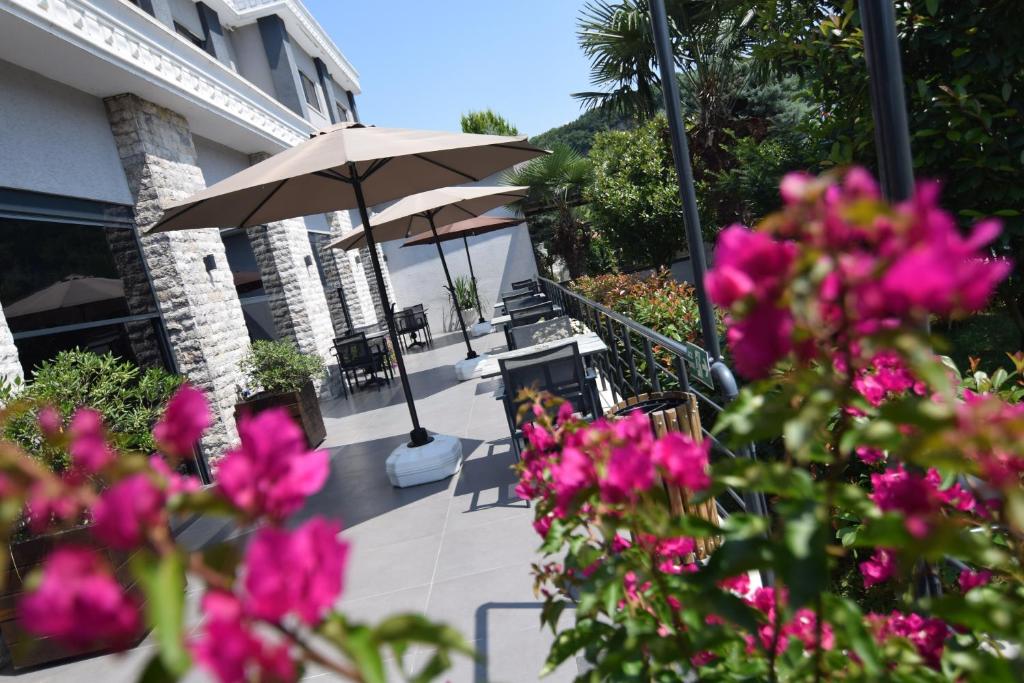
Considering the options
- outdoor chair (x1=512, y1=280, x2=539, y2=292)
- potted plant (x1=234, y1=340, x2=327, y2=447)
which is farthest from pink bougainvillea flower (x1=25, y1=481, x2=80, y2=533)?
outdoor chair (x1=512, y1=280, x2=539, y2=292)

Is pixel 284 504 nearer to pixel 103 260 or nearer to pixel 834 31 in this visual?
pixel 834 31

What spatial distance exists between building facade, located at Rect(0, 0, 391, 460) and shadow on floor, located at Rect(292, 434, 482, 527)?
1597 mm

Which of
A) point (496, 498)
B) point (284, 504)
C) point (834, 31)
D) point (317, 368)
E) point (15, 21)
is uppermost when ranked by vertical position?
point (15, 21)

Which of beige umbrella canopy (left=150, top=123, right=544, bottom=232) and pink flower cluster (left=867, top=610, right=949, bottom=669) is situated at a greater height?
beige umbrella canopy (left=150, top=123, right=544, bottom=232)

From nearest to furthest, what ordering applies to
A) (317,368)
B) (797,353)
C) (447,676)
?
(797,353), (447,676), (317,368)

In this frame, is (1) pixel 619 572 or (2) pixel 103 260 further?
(2) pixel 103 260

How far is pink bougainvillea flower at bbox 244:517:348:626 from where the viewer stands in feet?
1.67

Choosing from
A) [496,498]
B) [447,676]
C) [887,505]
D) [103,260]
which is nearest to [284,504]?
[887,505]

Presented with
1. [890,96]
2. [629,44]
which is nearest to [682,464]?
[890,96]

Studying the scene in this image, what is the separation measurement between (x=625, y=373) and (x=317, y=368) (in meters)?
3.30

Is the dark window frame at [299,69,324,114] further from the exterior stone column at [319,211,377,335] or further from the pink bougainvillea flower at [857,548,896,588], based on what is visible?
the pink bougainvillea flower at [857,548,896,588]

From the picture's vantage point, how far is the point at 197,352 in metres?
6.36

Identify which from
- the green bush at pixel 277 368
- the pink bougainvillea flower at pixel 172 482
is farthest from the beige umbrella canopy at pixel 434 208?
the pink bougainvillea flower at pixel 172 482

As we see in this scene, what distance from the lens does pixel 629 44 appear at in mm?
9180
